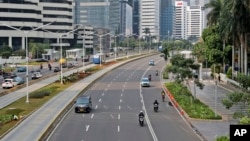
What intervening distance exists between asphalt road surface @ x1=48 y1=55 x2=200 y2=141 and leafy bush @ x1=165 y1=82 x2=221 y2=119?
4.15 ft

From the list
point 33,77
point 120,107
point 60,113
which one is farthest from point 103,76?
point 60,113

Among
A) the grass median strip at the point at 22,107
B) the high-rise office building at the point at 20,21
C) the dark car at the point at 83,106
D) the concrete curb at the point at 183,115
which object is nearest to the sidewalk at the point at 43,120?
the grass median strip at the point at 22,107

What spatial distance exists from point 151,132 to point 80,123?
7068 millimetres

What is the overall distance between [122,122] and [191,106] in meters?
9.42

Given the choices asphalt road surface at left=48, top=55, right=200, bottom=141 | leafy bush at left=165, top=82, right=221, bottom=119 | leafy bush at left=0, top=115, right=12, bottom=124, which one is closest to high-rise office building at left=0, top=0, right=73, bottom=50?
asphalt road surface at left=48, top=55, right=200, bottom=141

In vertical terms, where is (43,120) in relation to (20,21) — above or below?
below

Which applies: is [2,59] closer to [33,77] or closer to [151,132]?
[33,77]

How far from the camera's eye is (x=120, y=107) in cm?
5075

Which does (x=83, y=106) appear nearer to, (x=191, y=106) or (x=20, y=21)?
(x=191, y=106)

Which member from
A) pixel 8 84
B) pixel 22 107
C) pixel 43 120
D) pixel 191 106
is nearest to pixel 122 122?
pixel 43 120

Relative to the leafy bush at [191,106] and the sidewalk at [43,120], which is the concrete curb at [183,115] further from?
the sidewalk at [43,120]

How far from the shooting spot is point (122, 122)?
40.3 meters

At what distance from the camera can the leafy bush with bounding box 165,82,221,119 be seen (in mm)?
41675

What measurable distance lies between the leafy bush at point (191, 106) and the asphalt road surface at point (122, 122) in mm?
1266
